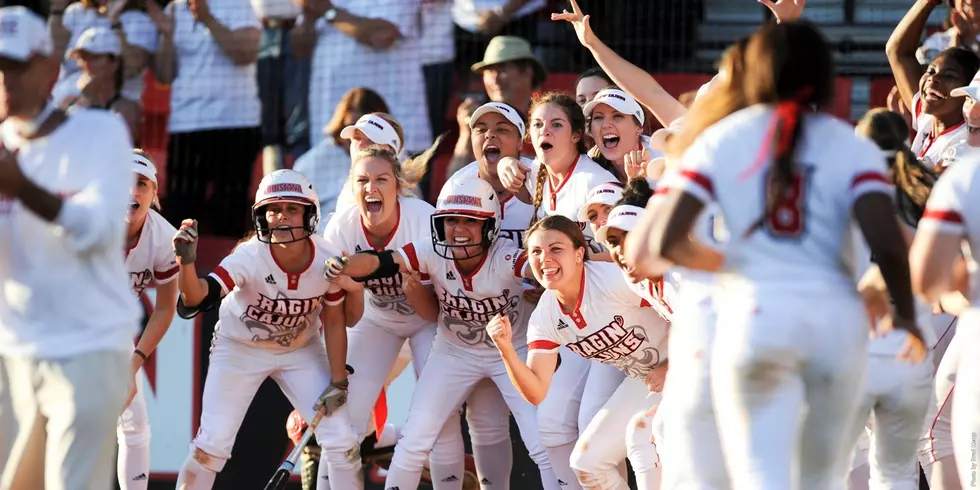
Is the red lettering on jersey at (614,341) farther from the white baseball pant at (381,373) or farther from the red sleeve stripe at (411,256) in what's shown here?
the white baseball pant at (381,373)

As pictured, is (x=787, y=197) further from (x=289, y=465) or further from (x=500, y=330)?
(x=289, y=465)

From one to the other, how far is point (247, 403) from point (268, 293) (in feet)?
2.05

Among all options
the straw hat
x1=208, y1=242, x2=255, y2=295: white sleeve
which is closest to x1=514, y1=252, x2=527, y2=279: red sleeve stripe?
x1=208, y1=242, x2=255, y2=295: white sleeve

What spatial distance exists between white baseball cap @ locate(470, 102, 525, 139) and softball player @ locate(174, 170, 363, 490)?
95cm

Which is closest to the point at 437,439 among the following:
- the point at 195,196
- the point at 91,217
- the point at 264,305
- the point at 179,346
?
the point at 264,305

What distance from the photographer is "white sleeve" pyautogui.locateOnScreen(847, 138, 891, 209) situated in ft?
11.9

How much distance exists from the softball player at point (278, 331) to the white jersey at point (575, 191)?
110 cm

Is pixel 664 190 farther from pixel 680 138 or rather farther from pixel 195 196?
pixel 195 196

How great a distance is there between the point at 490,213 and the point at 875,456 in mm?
2453

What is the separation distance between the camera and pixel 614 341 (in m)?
6.30

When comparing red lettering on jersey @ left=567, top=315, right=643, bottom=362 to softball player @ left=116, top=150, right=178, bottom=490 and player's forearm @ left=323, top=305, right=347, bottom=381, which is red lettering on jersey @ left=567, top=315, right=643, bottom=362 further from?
softball player @ left=116, top=150, right=178, bottom=490

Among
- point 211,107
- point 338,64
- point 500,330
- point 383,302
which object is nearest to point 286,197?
point 383,302

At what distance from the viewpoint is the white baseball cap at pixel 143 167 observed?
711 centimetres

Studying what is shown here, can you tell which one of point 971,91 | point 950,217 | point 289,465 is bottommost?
point 289,465
